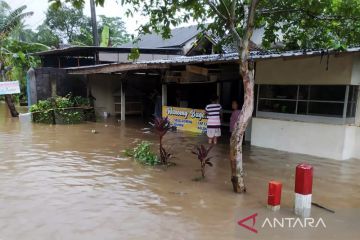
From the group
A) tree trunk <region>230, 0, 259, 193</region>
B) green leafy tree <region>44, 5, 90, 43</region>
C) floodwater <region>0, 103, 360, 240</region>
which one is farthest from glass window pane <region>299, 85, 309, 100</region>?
green leafy tree <region>44, 5, 90, 43</region>

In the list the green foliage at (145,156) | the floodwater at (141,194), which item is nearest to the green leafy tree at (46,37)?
the floodwater at (141,194)

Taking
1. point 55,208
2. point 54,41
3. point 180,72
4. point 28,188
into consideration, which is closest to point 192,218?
point 55,208

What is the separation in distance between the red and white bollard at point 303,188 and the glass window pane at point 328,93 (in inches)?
183

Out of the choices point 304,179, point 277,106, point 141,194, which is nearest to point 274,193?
point 304,179

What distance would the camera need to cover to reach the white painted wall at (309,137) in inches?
354

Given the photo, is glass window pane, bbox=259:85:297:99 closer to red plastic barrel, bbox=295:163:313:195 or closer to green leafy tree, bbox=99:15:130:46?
red plastic barrel, bbox=295:163:313:195

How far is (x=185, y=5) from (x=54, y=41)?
30.6m

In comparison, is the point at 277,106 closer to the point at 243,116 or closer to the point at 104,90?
the point at 243,116

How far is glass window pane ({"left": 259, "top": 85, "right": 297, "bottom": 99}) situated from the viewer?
9969 millimetres

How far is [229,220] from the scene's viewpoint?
5180 millimetres

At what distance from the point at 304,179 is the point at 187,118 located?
30.2 ft

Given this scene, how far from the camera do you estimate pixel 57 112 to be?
15930 millimetres

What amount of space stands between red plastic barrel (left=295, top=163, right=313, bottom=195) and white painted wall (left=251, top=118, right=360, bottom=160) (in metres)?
4.51

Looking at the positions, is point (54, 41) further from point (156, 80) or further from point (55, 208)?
point (55, 208)
